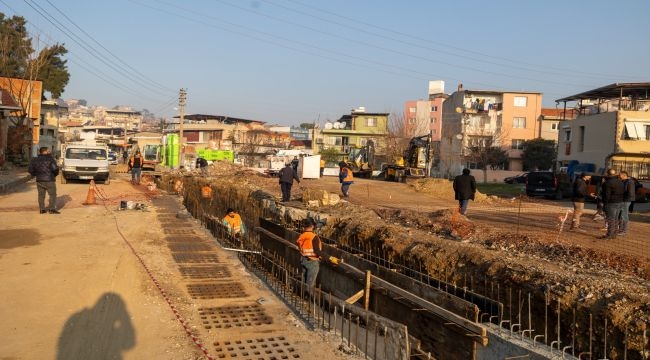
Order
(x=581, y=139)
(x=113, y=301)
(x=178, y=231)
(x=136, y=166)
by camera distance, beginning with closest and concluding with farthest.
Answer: (x=113, y=301) < (x=178, y=231) < (x=136, y=166) < (x=581, y=139)

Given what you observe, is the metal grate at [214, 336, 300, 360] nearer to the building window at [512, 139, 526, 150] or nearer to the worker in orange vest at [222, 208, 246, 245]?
the worker in orange vest at [222, 208, 246, 245]

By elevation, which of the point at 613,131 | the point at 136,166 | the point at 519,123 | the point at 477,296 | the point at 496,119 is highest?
the point at 496,119

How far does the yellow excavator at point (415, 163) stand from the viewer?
35375mm

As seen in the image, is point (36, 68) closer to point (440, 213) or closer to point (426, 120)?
point (440, 213)

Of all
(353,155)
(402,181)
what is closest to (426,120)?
(353,155)

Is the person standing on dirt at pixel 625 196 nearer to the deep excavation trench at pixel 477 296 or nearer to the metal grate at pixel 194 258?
the deep excavation trench at pixel 477 296

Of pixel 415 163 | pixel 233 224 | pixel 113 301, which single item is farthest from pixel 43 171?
pixel 415 163

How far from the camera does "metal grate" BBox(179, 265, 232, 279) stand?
26.2 ft

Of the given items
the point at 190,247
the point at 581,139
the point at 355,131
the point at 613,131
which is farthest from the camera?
the point at 355,131

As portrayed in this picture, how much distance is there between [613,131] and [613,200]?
22600 mm

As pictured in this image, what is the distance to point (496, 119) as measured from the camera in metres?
53.3

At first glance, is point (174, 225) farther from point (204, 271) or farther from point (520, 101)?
point (520, 101)

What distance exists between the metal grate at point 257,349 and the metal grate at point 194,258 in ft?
12.6

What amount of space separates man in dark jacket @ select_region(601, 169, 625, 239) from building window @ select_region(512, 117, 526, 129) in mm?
43601
